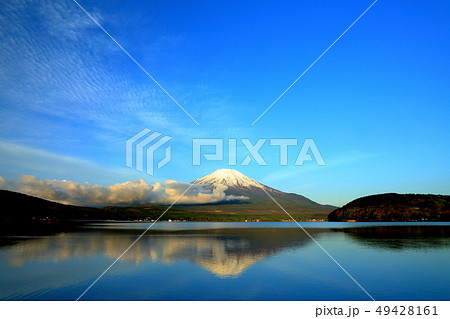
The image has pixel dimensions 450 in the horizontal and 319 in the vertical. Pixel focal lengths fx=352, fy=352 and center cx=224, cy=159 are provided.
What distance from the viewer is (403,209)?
176m

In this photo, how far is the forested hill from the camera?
551ft

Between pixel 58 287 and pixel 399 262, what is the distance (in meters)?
23.0

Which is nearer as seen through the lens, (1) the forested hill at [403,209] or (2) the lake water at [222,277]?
(2) the lake water at [222,277]

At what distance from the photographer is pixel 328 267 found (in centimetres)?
2411

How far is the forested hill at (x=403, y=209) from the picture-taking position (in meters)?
168

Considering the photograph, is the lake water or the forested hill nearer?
the lake water

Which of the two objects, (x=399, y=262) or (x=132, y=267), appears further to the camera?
(x=399, y=262)

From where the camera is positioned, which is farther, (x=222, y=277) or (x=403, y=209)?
(x=403, y=209)
